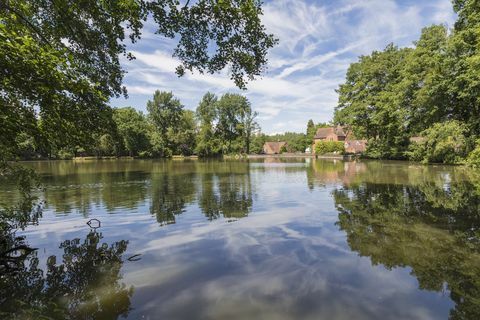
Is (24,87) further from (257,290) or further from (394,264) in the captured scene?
(394,264)

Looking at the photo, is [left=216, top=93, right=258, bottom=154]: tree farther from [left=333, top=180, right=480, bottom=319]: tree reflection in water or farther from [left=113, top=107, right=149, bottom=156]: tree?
[left=333, top=180, right=480, bottom=319]: tree reflection in water

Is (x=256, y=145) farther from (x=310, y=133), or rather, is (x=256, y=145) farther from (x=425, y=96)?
(x=425, y=96)

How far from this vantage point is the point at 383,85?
64.2 metres

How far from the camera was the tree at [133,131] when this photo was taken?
9831 cm

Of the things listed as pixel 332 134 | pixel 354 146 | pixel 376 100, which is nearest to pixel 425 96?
pixel 376 100

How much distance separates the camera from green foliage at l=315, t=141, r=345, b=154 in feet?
346

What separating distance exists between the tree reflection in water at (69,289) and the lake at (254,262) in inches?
1.1

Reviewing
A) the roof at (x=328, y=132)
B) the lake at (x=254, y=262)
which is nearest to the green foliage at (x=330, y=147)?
the roof at (x=328, y=132)

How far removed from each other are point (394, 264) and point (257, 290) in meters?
4.25

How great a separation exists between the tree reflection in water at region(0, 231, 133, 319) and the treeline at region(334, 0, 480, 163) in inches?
783

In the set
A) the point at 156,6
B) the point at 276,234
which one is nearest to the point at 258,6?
the point at 156,6

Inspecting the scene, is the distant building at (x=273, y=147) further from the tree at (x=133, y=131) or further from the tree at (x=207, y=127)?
the tree at (x=133, y=131)

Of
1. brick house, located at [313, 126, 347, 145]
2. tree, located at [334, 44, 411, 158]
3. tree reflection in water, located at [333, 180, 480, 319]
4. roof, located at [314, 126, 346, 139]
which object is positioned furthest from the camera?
roof, located at [314, 126, 346, 139]

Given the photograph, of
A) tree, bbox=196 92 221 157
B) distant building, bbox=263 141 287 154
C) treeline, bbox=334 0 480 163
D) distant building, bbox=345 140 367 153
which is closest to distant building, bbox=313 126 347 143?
distant building, bbox=345 140 367 153
